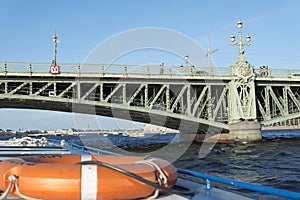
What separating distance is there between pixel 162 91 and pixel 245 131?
9985mm

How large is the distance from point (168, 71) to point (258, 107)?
13402 mm

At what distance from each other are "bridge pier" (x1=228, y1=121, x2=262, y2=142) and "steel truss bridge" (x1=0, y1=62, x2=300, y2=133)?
2.62ft

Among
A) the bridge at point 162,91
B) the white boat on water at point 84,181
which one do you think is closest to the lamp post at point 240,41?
the bridge at point 162,91

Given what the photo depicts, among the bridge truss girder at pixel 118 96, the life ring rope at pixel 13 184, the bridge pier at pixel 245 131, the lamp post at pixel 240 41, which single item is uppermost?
the lamp post at pixel 240 41

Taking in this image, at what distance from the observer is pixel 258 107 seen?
38562 millimetres

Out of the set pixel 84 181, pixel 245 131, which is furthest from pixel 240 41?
pixel 84 181

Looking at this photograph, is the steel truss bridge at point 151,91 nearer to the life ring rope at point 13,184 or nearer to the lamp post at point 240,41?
the lamp post at point 240,41

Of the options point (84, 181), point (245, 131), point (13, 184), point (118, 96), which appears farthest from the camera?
point (245, 131)

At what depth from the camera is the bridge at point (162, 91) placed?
29062mm

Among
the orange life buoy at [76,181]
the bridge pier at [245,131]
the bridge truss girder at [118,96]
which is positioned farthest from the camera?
the bridge pier at [245,131]

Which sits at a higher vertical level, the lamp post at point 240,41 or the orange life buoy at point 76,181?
the lamp post at point 240,41

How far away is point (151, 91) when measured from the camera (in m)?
37.1

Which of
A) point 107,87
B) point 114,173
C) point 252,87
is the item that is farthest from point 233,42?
point 114,173

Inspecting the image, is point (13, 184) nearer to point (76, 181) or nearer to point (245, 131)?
point (76, 181)
